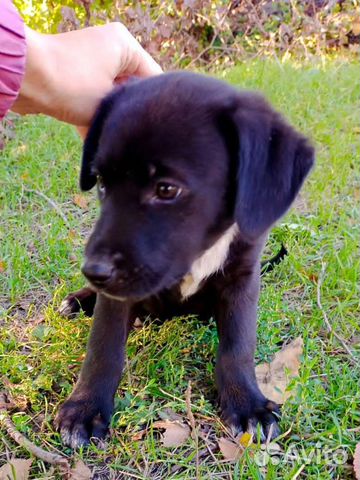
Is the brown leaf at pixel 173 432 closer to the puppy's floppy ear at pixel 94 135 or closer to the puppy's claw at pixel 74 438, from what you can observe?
the puppy's claw at pixel 74 438

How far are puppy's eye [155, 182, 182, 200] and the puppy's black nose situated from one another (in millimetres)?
242

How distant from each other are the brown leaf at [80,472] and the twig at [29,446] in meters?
0.02

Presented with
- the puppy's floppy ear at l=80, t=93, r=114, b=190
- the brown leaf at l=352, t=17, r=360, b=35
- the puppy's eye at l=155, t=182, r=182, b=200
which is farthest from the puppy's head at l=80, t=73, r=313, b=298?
the brown leaf at l=352, t=17, r=360, b=35

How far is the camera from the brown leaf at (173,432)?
1.79m

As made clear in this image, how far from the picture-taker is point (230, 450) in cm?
177

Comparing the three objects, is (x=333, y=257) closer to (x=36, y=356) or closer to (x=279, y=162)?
(x=279, y=162)

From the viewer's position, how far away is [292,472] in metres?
1.64

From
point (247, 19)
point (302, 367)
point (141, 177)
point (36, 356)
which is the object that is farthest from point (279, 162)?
point (247, 19)

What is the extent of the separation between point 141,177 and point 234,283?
57 centimetres

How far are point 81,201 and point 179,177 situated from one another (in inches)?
78.9

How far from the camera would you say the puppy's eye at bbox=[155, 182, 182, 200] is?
162 cm

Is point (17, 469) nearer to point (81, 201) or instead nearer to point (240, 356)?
point (240, 356)

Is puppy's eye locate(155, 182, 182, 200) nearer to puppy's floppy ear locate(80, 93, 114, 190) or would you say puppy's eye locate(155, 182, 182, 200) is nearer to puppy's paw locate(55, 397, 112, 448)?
puppy's floppy ear locate(80, 93, 114, 190)

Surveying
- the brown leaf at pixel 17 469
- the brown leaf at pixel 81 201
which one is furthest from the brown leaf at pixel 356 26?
the brown leaf at pixel 17 469
